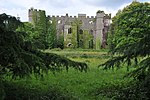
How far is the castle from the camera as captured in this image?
2451 inches

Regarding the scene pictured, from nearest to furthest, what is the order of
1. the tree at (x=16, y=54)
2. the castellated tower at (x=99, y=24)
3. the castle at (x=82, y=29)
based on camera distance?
the tree at (x=16, y=54) < the castle at (x=82, y=29) < the castellated tower at (x=99, y=24)

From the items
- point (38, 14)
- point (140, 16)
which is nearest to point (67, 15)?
point (38, 14)

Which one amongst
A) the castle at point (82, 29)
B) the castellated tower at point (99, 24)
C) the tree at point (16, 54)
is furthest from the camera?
the castellated tower at point (99, 24)

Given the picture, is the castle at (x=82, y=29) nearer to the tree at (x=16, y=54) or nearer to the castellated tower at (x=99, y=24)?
the castellated tower at (x=99, y=24)

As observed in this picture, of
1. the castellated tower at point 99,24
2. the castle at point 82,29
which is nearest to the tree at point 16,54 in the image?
the castle at point 82,29

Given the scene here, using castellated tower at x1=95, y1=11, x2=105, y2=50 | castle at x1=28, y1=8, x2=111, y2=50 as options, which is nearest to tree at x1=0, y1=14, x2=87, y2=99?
castle at x1=28, y1=8, x2=111, y2=50

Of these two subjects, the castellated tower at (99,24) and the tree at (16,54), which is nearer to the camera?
the tree at (16,54)

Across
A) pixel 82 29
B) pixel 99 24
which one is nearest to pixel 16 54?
pixel 82 29

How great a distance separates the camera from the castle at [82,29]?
6225 cm

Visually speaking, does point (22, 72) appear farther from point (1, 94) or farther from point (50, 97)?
point (50, 97)

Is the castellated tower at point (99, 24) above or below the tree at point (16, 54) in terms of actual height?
above

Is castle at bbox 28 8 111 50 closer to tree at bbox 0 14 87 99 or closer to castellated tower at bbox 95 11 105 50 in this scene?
Answer: castellated tower at bbox 95 11 105 50

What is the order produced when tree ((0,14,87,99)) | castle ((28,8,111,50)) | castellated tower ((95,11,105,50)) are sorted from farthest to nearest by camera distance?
1. castellated tower ((95,11,105,50))
2. castle ((28,8,111,50))
3. tree ((0,14,87,99))

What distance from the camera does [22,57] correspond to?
22.5ft
